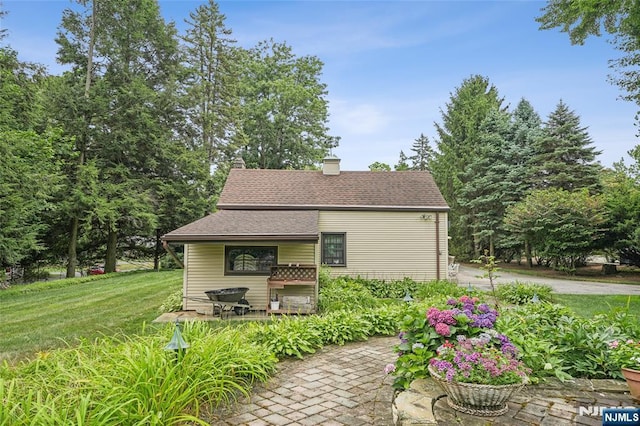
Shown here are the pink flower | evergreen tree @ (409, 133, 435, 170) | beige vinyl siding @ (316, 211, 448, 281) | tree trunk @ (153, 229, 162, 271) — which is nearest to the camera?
the pink flower

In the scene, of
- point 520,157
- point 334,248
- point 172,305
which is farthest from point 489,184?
point 172,305

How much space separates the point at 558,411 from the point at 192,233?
7.92 meters

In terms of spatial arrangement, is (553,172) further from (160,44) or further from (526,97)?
(160,44)

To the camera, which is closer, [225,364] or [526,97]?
[225,364]

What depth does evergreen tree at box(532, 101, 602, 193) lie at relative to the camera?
20.6 metres

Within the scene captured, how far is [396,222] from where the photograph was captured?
40.9 ft

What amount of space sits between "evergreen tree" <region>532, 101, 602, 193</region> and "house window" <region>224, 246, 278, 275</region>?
18.7 meters

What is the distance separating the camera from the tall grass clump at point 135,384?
2615 millimetres

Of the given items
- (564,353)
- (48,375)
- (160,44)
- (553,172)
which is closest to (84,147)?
(160,44)

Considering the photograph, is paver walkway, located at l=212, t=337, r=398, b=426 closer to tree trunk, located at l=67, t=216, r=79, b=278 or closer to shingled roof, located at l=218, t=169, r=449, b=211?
shingled roof, located at l=218, t=169, r=449, b=211

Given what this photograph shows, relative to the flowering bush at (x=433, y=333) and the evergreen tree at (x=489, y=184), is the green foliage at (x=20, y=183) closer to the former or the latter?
the flowering bush at (x=433, y=333)

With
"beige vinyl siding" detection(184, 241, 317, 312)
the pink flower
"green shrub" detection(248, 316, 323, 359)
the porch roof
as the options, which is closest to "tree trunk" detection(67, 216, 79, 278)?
the porch roof

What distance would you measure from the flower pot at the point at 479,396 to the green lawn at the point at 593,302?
728cm

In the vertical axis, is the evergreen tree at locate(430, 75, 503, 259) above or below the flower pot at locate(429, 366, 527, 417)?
above
